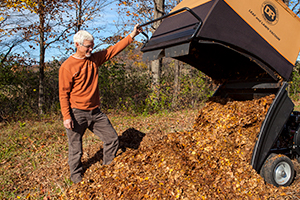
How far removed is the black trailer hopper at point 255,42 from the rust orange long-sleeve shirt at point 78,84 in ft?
2.91

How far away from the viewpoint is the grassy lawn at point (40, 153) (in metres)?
3.57

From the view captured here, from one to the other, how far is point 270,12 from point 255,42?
0.62m

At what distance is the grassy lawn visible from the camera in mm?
3574

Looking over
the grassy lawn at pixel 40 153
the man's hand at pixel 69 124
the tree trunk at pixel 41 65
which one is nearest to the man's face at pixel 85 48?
the man's hand at pixel 69 124

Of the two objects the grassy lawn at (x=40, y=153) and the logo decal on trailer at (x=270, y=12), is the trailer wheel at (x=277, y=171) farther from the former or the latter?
the grassy lawn at (x=40, y=153)

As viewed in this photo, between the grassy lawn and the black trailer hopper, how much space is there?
2.53 meters

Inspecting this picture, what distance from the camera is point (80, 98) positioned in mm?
3287

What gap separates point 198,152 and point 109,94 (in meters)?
6.19

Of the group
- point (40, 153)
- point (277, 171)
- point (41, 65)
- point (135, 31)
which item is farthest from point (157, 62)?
point (277, 171)

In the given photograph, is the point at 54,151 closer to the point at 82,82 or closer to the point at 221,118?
the point at 82,82

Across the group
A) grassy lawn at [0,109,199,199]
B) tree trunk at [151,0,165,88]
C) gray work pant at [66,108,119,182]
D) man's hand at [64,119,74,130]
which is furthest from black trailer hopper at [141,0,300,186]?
tree trunk at [151,0,165,88]

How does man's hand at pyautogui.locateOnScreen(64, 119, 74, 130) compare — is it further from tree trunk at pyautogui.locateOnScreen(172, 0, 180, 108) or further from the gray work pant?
tree trunk at pyautogui.locateOnScreen(172, 0, 180, 108)

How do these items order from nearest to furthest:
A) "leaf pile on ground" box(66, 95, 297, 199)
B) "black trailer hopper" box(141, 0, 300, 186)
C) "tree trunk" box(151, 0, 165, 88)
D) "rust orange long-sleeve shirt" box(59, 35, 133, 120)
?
"black trailer hopper" box(141, 0, 300, 186) < "leaf pile on ground" box(66, 95, 297, 199) < "rust orange long-sleeve shirt" box(59, 35, 133, 120) < "tree trunk" box(151, 0, 165, 88)

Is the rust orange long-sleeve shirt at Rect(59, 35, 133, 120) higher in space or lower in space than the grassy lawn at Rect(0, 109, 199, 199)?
higher
